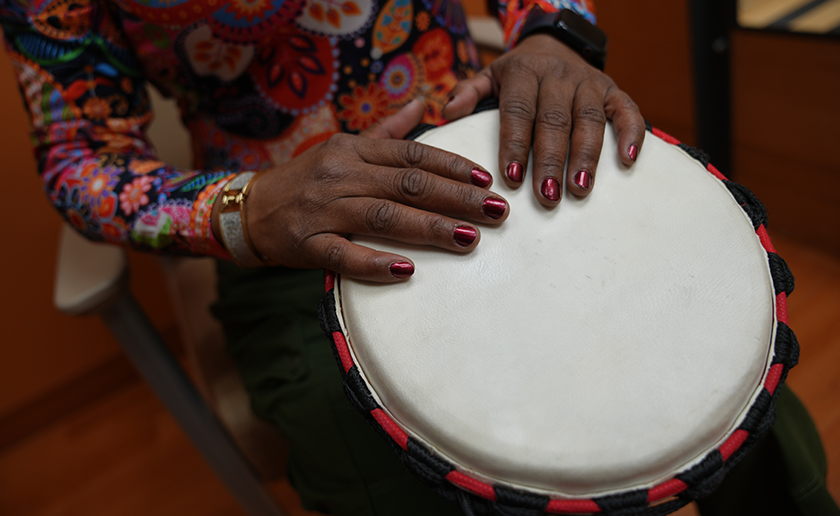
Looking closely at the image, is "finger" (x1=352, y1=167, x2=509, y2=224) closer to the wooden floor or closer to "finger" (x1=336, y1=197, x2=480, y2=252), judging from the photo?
"finger" (x1=336, y1=197, x2=480, y2=252)

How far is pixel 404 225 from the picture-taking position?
46cm

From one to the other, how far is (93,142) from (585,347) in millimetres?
667

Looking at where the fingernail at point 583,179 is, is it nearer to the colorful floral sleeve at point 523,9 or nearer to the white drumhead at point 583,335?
the white drumhead at point 583,335

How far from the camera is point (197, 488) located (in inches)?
50.6

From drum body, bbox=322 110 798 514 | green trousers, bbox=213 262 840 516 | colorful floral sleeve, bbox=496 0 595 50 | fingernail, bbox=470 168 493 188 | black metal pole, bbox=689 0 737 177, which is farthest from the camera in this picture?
black metal pole, bbox=689 0 737 177

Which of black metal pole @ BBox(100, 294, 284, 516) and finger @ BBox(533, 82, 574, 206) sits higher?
finger @ BBox(533, 82, 574, 206)

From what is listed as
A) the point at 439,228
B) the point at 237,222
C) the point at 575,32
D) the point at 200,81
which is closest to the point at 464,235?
the point at 439,228

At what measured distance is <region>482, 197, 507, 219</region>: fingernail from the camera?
1.50 feet

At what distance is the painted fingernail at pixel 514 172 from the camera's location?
1.58 ft

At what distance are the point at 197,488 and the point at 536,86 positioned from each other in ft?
4.10

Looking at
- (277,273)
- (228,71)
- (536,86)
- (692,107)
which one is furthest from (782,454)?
(692,107)

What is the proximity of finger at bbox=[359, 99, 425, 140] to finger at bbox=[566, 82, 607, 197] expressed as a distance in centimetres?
17

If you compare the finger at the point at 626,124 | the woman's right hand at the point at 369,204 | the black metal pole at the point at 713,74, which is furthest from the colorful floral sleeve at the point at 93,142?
the black metal pole at the point at 713,74

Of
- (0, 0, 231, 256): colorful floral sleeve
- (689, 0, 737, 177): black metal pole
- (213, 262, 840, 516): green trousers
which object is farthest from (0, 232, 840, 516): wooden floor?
(0, 0, 231, 256): colorful floral sleeve
